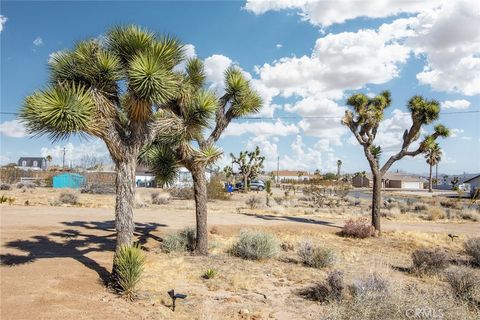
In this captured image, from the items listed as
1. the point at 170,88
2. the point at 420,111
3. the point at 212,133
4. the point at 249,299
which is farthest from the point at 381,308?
the point at 420,111

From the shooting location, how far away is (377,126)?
18.1 meters

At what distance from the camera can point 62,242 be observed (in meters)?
12.3

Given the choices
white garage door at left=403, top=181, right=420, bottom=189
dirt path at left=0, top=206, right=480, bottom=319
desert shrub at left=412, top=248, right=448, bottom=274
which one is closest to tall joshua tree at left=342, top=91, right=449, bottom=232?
dirt path at left=0, top=206, right=480, bottom=319

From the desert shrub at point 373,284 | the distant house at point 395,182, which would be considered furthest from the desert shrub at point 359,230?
the distant house at point 395,182

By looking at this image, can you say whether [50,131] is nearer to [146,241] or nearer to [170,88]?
[170,88]

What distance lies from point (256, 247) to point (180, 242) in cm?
242

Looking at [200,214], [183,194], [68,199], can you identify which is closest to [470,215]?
[200,214]

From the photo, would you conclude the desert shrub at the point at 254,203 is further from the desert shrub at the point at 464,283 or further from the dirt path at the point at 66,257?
the desert shrub at the point at 464,283

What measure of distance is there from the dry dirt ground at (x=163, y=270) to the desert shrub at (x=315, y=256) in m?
0.33

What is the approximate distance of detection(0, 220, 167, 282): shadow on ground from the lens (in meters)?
A: 9.53

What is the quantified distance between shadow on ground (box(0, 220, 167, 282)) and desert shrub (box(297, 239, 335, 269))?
5.24 metres

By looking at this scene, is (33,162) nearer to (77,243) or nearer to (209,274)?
(77,243)

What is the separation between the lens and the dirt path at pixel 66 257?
21.6 ft

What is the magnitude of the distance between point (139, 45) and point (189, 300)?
Result: 5.43 metres
